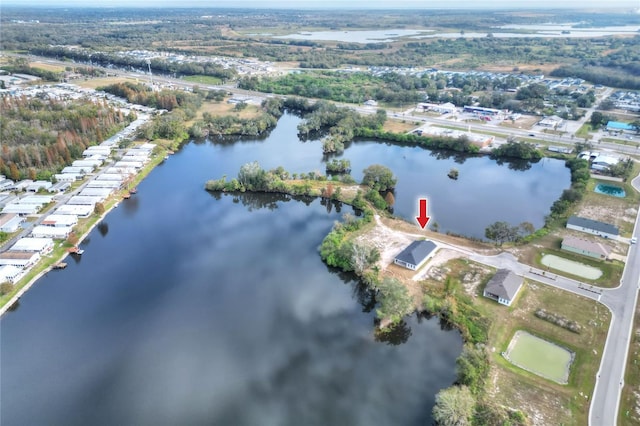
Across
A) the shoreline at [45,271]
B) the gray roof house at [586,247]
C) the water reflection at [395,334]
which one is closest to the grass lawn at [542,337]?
the water reflection at [395,334]

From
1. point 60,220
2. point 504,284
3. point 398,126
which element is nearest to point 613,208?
point 504,284

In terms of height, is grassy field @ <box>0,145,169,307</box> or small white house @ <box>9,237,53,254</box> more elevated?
small white house @ <box>9,237,53,254</box>

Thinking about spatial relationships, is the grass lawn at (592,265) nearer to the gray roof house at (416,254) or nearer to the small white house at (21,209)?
the gray roof house at (416,254)


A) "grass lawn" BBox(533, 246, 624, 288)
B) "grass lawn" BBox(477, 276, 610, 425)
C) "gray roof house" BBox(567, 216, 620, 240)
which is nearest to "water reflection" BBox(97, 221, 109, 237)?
"grass lawn" BBox(477, 276, 610, 425)

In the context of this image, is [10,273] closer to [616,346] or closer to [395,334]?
[395,334]

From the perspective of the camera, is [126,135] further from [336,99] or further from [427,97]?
[427,97]

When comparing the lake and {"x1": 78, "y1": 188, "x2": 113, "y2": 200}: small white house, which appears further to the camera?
{"x1": 78, "y1": 188, "x2": 113, "y2": 200}: small white house

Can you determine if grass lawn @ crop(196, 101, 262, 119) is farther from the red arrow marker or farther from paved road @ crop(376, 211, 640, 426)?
paved road @ crop(376, 211, 640, 426)

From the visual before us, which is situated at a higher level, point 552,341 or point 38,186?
point 38,186
